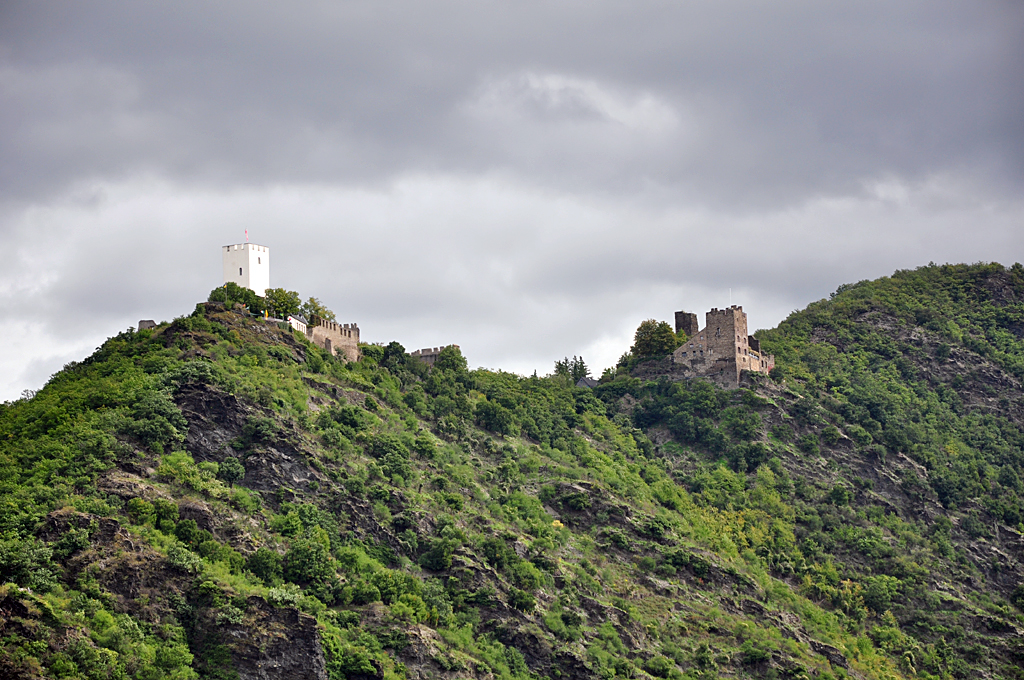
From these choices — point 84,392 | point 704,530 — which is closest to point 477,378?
point 704,530

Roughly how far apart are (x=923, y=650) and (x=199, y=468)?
2641 inches

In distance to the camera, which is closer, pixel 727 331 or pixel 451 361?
pixel 451 361

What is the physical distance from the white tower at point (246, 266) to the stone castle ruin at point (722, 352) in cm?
5126

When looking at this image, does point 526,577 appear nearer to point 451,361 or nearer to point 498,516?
point 498,516

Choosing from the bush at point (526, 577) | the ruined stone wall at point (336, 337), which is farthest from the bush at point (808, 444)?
the ruined stone wall at point (336, 337)

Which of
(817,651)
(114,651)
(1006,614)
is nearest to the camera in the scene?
(114,651)

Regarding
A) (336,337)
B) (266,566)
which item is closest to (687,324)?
(336,337)

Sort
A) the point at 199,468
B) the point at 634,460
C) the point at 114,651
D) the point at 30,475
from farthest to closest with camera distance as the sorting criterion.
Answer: the point at 634,460 < the point at 199,468 < the point at 30,475 < the point at 114,651

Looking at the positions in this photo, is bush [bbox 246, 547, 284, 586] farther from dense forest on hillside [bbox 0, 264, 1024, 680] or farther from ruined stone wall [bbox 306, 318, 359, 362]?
ruined stone wall [bbox 306, 318, 359, 362]

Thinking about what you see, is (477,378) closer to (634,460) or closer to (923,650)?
(634,460)

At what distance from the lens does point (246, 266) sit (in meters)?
130

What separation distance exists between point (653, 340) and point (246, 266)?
5336 centimetres

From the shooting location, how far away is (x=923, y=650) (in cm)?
12194

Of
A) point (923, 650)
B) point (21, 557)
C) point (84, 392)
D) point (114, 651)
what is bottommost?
point (923, 650)
